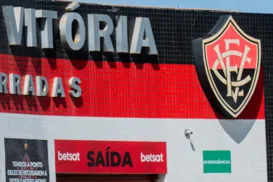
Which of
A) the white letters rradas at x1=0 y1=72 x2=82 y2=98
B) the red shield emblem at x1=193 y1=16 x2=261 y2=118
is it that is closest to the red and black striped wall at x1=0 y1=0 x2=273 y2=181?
the white letters rradas at x1=0 y1=72 x2=82 y2=98

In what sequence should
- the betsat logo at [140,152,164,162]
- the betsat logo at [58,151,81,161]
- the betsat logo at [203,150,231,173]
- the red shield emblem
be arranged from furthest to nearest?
the red shield emblem < the betsat logo at [203,150,231,173] < the betsat logo at [140,152,164,162] < the betsat logo at [58,151,81,161]

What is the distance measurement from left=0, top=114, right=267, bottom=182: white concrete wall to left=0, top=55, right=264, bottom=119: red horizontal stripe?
23 cm

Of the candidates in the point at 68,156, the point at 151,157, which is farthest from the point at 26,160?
the point at 151,157

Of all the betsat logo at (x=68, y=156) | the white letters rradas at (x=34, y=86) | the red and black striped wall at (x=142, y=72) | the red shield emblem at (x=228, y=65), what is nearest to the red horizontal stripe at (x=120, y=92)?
the red and black striped wall at (x=142, y=72)

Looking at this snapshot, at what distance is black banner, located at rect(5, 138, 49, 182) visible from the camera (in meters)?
34.7

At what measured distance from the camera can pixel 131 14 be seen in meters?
37.9

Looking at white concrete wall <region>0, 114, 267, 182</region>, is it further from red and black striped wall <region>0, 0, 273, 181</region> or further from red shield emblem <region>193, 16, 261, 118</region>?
red shield emblem <region>193, 16, 261, 118</region>

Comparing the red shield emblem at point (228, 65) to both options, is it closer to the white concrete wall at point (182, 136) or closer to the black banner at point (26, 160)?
the white concrete wall at point (182, 136)

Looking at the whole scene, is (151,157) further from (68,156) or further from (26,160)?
(26,160)

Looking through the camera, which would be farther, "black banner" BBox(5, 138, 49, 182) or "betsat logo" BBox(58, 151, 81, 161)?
"betsat logo" BBox(58, 151, 81, 161)

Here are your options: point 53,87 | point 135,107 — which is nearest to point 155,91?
point 135,107

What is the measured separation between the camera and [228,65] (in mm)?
38906

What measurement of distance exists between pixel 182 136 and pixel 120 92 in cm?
253

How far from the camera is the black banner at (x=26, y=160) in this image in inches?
1366
